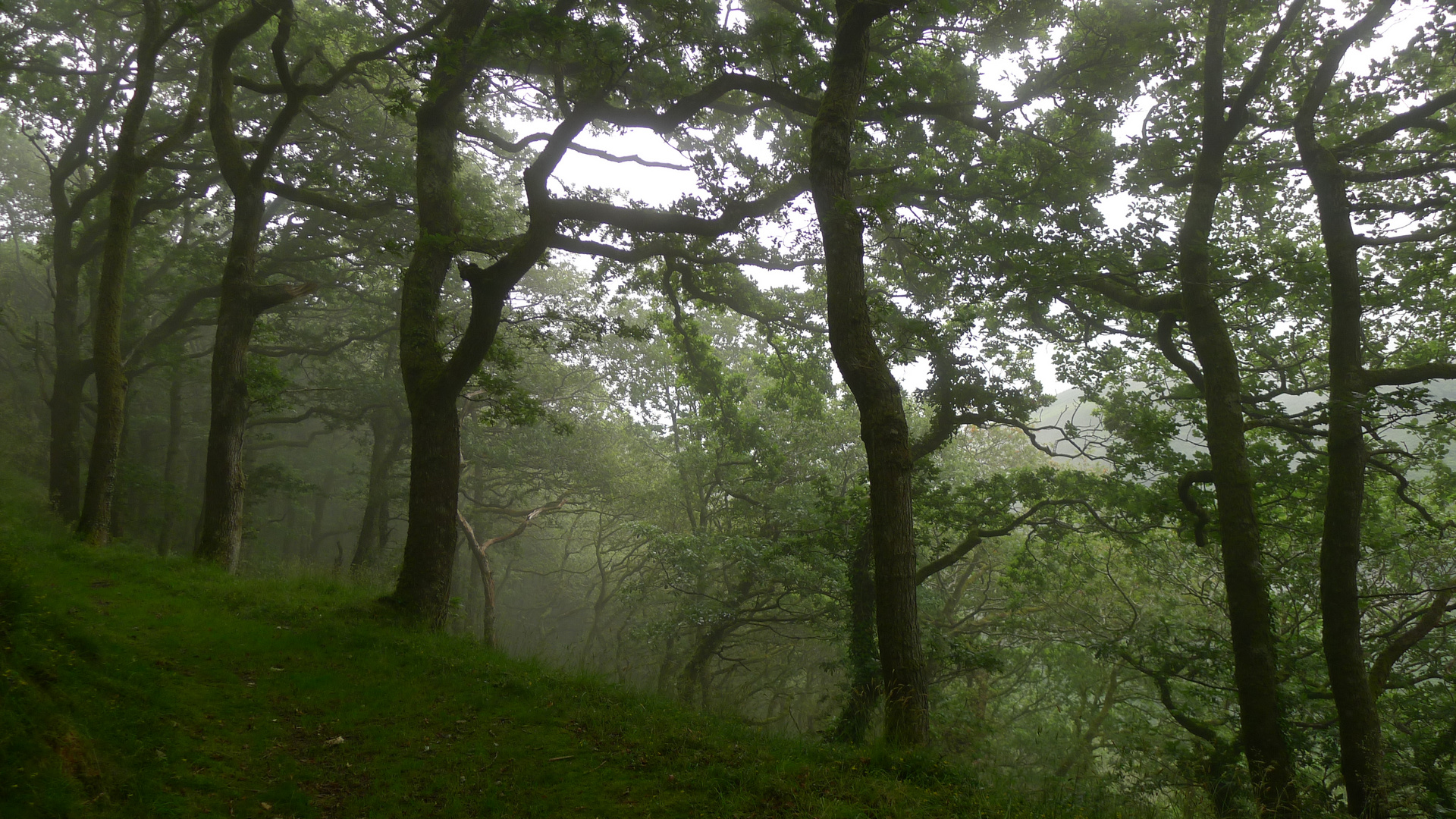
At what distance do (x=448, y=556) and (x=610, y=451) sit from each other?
14.7m

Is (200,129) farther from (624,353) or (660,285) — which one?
(624,353)

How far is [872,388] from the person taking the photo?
18.4 feet

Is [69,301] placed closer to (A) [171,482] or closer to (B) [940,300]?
(A) [171,482]

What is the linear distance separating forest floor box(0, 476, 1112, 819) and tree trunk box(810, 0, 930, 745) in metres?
0.78

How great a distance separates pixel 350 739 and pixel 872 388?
4919 millimetres

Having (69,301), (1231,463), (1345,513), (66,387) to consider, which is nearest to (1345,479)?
(1345,513)

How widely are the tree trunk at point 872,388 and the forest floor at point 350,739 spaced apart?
78 cm

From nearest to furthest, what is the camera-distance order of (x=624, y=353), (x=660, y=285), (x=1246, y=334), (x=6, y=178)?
(x=1246, y=334)
(x=660, y=285)
(x=624, y=353)
(x=6, y=178)

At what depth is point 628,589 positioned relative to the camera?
53.9ft

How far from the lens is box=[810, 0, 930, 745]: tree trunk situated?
5172 mm

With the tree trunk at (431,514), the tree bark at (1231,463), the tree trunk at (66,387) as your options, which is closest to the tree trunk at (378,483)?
the tree trunk at (66,387)

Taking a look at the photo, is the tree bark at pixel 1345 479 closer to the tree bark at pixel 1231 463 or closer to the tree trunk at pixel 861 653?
the tree bark at pixel 1231 463

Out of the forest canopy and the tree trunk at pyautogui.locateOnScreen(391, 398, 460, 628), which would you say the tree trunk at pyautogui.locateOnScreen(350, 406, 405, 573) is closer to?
the forest canopy

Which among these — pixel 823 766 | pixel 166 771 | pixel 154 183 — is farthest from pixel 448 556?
pixel 154 183
